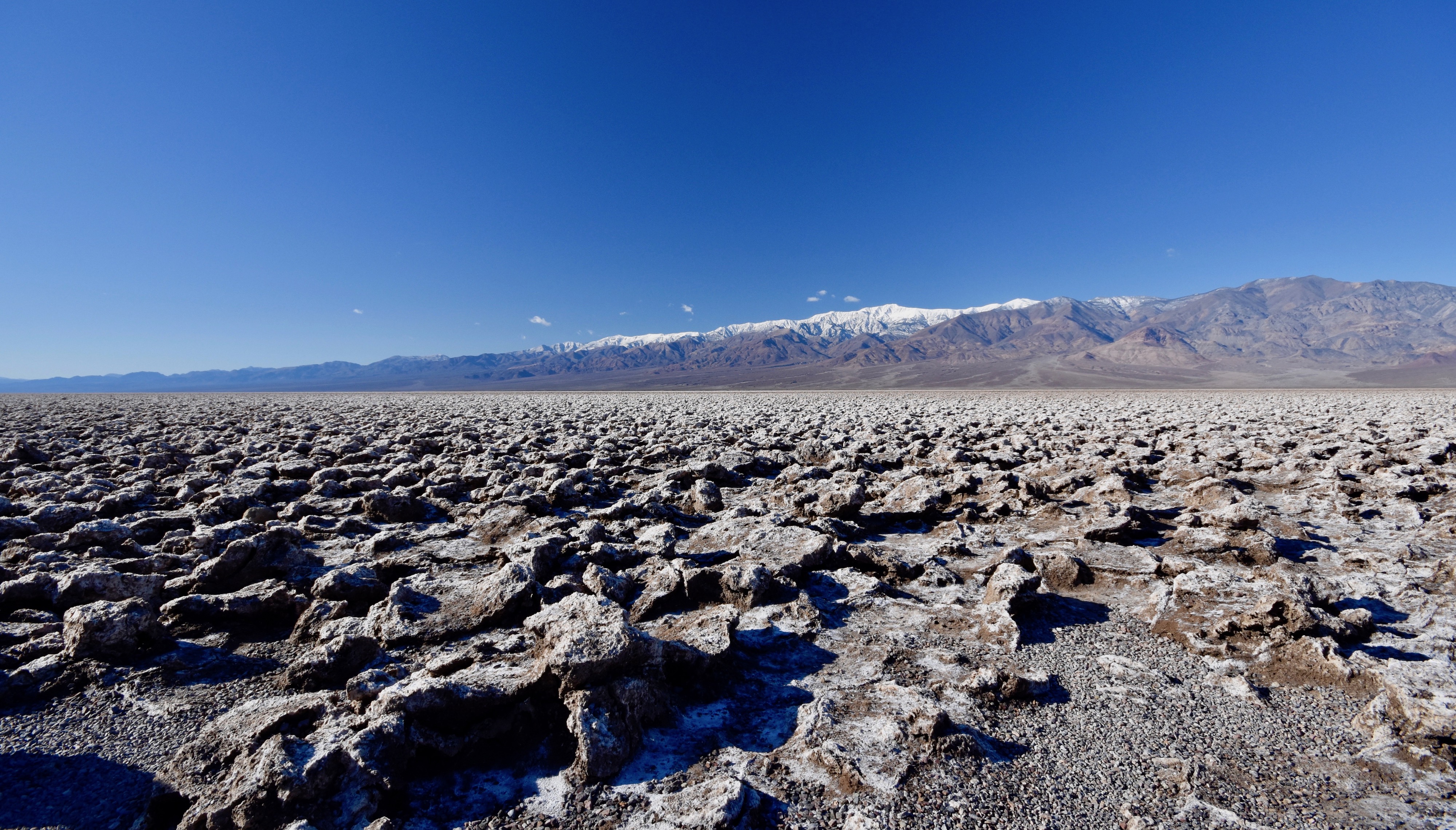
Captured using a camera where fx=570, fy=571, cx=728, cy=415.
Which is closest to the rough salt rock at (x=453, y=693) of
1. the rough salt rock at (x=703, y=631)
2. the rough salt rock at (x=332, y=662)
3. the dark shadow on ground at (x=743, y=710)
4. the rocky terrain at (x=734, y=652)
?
the rocky terrain at (x=734, y=652)

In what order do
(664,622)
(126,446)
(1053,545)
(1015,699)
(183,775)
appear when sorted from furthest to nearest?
(126,446) → (1053,545) → (664,622) → (1015,699) → (183,775)

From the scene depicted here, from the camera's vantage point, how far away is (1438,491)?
5848 mm

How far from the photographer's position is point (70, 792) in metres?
2.15

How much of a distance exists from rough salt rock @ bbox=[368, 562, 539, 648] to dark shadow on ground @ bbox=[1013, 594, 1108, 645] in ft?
9.67

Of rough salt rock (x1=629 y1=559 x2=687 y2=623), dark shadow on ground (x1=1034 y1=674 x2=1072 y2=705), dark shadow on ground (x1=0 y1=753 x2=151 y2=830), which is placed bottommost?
dark shadow on ground (x1=0 y1=753 x2=151 y2=830)

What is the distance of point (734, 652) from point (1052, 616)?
2.01 m

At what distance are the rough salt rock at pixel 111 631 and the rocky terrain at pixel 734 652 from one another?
0.01 m

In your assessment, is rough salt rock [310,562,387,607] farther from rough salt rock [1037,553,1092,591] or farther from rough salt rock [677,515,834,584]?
rough salt rock [1037,553,1092,591]

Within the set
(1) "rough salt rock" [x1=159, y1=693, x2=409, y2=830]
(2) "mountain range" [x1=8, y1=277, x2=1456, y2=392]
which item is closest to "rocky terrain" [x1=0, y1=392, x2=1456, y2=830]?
(1) "rough salt rock" [x1=159, y1=693, x2=409, y2=830]

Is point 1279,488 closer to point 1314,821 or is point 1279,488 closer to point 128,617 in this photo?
point 1314,821

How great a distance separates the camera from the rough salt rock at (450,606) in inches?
127

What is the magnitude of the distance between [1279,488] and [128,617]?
10.0 m

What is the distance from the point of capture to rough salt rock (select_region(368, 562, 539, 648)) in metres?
3.23

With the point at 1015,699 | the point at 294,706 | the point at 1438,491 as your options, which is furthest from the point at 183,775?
the point at 1438,491
